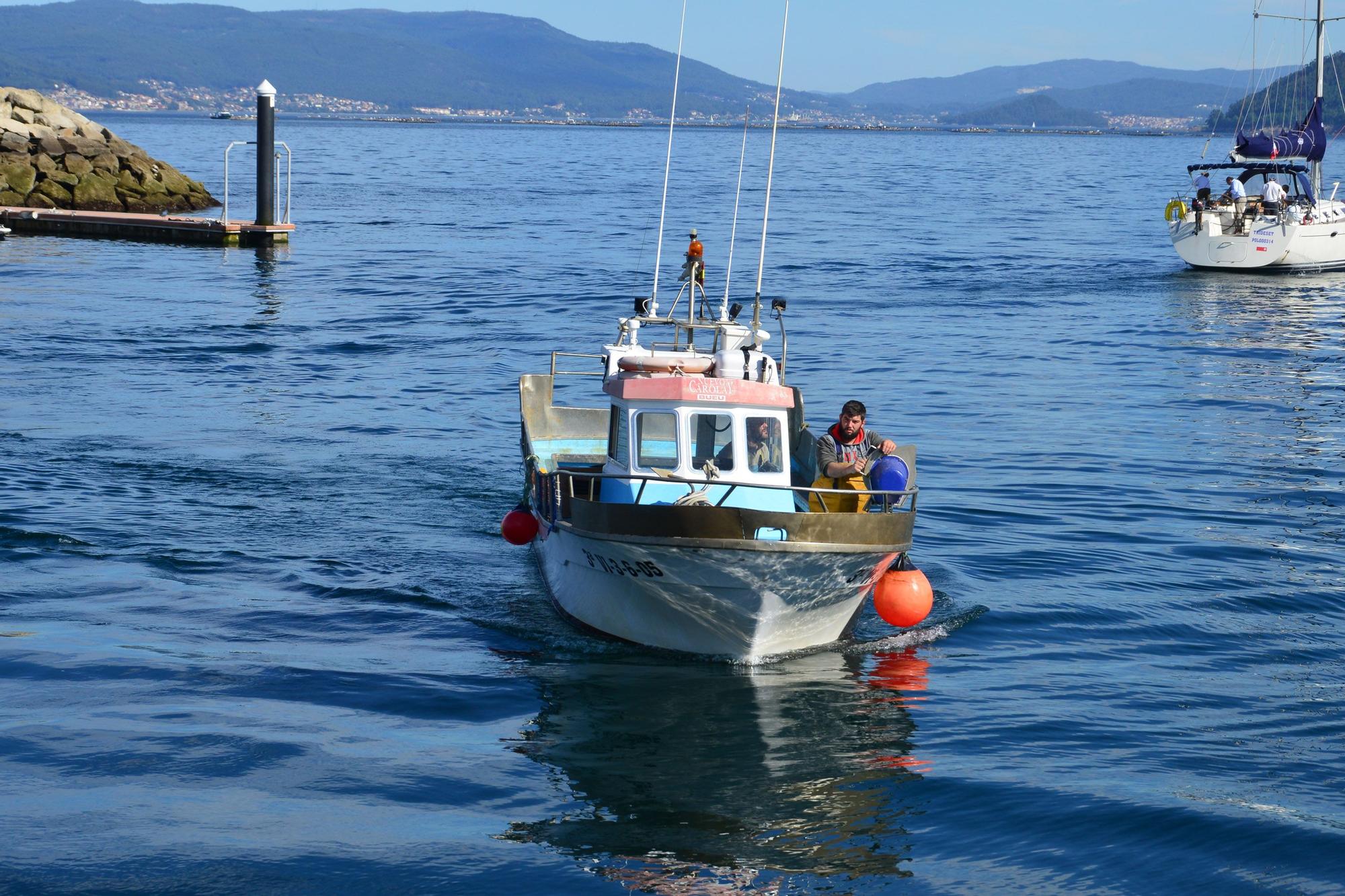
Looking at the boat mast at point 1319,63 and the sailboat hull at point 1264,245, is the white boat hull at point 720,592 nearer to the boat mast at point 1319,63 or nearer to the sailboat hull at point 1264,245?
the sailboat hull at point 1264,245

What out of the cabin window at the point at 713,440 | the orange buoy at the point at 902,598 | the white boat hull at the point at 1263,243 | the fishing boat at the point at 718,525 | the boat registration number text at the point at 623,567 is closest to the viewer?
the fishing boat at the point at 718,525

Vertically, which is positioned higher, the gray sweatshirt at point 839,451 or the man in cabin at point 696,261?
the man in cabin at point 696,261

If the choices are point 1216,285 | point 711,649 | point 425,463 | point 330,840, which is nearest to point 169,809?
point 330,840

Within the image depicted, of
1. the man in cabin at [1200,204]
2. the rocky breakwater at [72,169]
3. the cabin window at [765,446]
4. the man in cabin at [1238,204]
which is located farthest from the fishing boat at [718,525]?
the rocky breakwater at [72,169]

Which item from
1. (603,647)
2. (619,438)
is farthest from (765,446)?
(603,647)

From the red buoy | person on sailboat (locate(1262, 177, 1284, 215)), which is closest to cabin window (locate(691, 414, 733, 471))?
the red buoy

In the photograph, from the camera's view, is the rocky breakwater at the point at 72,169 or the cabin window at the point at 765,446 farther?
the rocky breakwater at the point at 72,169

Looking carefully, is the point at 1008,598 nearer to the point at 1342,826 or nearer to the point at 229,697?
the point at 1342,826

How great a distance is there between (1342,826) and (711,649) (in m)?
5.23

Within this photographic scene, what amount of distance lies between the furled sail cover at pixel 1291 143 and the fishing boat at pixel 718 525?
34444 mm

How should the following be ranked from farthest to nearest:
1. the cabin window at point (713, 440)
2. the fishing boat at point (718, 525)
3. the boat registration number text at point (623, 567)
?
the cabin window at point (713, 440) → the boat registration number text at point (623, 567) → the fishing boat at point (718, 525)

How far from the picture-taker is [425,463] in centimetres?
2067

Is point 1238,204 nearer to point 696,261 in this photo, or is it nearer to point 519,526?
point 696,261

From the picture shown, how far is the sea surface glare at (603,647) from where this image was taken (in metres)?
9.72
